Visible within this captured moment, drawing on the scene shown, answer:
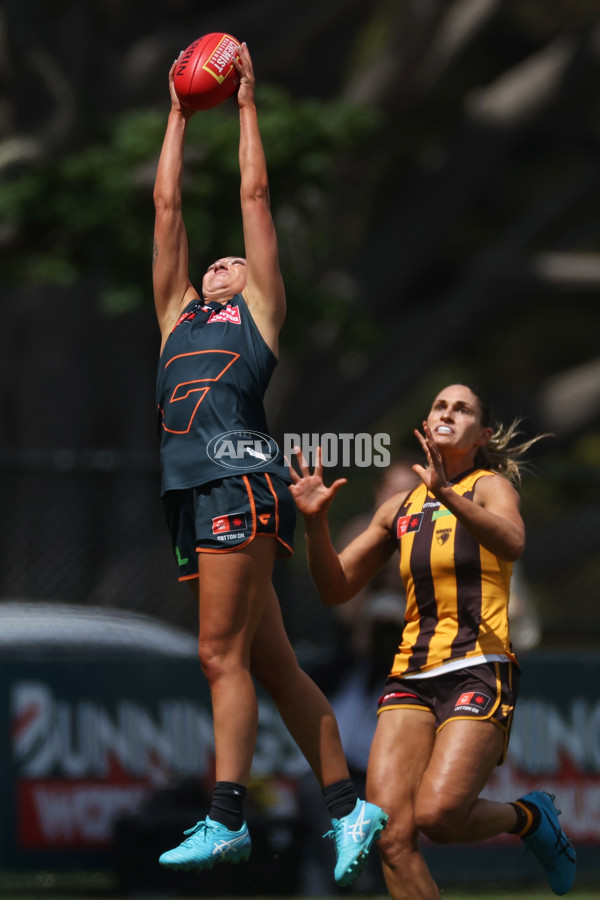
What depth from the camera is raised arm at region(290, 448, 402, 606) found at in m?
5.46

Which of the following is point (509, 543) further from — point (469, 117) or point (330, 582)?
point (469, 117)

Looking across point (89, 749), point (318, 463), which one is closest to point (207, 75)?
point (318, 463)

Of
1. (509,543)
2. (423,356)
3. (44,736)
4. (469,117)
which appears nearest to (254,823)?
(44,736)

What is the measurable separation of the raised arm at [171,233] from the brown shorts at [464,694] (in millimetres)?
1792

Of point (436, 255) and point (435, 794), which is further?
point (436, 255)

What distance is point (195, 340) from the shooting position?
17.4ft

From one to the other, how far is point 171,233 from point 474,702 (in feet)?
7.42

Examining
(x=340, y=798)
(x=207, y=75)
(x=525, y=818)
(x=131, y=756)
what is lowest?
(x=131, y=756)

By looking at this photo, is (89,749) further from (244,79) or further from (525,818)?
(244,79)

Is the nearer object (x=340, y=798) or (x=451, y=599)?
(x=340, y=798)

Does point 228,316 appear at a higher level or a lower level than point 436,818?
higher

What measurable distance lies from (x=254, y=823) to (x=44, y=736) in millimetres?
1567

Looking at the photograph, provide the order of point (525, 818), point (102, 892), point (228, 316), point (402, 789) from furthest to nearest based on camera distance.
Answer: point (102, 892) < point (525, 818) < point (402, 789) < point (228, 316)

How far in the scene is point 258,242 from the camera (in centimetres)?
532
